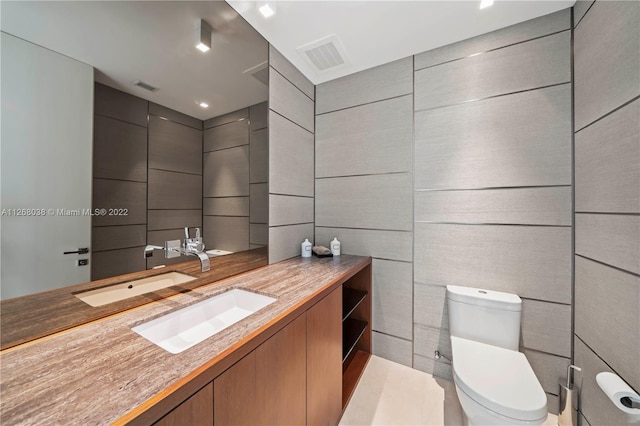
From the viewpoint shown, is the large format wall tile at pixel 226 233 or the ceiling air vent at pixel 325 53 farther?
the ceiling air vent at pixel 325 53

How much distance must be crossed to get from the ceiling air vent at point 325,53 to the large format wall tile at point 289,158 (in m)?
0.56

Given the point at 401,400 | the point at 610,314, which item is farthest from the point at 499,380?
the point at 401,400

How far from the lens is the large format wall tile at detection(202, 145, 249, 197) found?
1412mm

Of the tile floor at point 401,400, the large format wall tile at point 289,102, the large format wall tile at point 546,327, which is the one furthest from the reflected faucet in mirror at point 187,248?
the large format wall tile at point 546,327

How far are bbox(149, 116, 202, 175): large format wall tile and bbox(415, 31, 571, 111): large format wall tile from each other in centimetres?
170

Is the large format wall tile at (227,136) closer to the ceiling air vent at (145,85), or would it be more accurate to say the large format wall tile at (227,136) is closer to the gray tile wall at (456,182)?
the ceiling air vent at (145,85)

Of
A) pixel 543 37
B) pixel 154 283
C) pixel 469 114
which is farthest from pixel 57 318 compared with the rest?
pixel 543 37

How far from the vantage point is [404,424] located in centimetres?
146

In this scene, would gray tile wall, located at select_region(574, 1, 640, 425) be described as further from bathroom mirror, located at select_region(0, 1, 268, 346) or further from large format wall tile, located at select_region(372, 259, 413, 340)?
bathroom mirror, located at select_region(0, 1, 268, 346)

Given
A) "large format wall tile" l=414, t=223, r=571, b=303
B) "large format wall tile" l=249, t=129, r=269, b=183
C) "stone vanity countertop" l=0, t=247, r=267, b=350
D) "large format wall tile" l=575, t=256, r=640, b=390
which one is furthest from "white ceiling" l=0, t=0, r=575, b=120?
"large format wall tile" l=575, t=256, r=640, b=390

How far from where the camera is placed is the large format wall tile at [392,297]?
1961mm

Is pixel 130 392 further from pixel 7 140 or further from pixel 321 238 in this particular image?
pixel 321 238

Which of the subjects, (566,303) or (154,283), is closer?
(154,283)

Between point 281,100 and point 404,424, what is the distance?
2.46m
